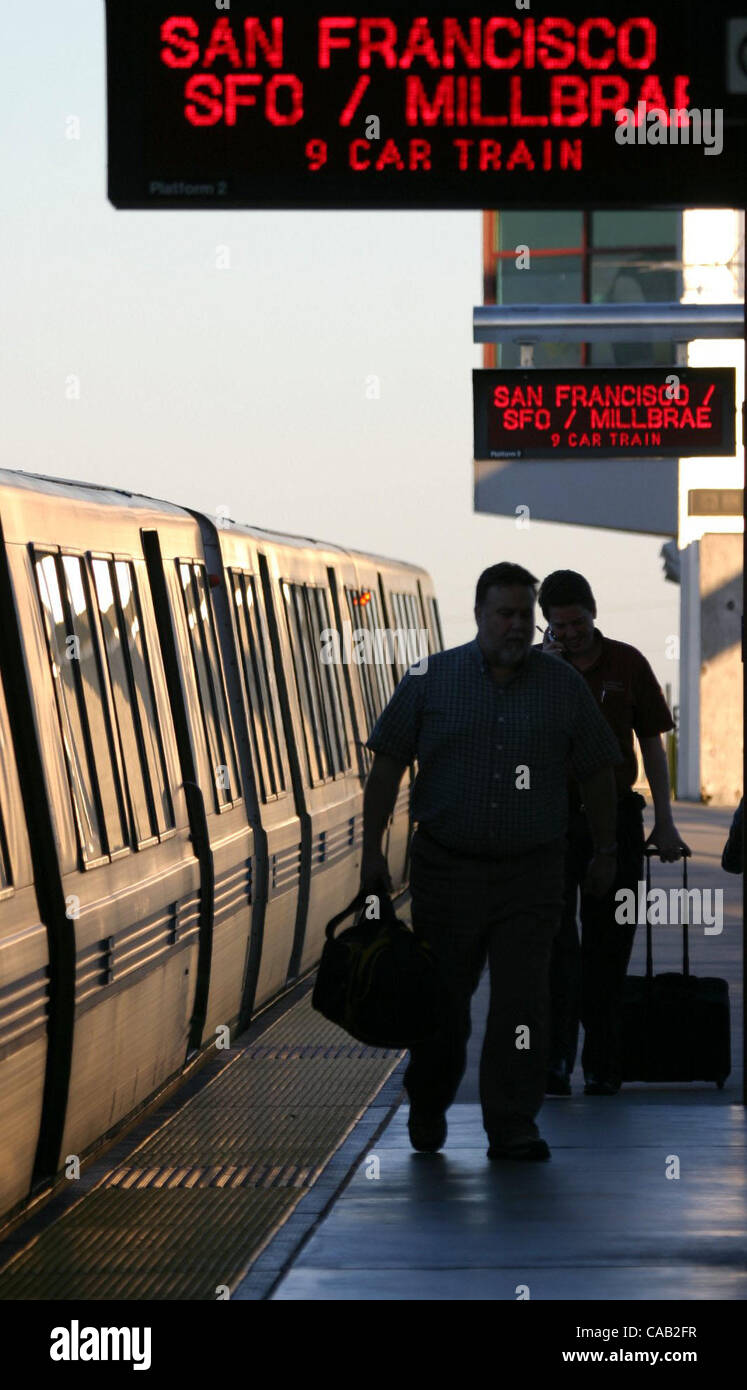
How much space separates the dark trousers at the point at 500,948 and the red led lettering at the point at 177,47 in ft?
8.52

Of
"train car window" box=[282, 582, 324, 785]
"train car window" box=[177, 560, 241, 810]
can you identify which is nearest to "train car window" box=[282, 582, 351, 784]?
"train car window" box=[282, 582, 324, 785]

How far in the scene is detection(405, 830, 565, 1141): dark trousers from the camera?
8.45 m

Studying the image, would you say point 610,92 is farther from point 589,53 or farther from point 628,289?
point 628,289

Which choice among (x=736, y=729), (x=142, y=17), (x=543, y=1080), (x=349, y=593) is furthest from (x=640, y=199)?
(x=736, y=729)

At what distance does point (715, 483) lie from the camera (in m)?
34.8

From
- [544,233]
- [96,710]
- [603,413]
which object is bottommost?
[96,710]

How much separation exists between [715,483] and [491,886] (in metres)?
26.8

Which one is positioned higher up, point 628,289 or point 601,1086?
point 628,289

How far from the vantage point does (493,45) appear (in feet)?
28.9

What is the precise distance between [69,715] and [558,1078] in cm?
235

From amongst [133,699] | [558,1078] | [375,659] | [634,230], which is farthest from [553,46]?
[634,230]

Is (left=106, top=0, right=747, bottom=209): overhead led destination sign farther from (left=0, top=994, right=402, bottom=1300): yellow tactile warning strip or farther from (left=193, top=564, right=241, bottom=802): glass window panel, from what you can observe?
(left=193, top=564, right=241, bottom=802): glass window panel

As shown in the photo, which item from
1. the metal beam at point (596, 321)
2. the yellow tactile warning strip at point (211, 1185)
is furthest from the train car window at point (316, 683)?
the yellow tactile warning strip at point (211, 1185)
